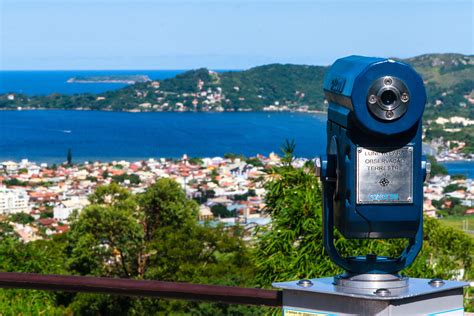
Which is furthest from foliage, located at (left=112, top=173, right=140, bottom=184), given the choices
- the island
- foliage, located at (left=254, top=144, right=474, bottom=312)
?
foliage, located at (left=254, top=144, right=474, bottom=312)

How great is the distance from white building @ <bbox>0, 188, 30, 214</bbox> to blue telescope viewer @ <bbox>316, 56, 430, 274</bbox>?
30.2 metres

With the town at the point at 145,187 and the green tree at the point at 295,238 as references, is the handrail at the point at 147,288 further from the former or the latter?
the town at the point at 145,187

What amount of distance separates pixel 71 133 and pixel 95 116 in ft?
38.6

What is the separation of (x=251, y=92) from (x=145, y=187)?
1723 inches

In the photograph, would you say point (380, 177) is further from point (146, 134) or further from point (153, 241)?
point (146, 134)

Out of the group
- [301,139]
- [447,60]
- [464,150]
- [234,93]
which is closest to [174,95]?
[234,93]

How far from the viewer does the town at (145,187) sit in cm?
2791

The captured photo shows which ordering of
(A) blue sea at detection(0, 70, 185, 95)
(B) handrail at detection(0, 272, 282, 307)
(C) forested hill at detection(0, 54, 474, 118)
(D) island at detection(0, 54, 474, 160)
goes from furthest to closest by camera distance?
1. (A) blue sea at detection(0, 70, 185, 95)
2. (C) forested hill at detection(0, 54, 474, 118)
3. (D) island at detection(0, 54, 474, 160)
4. (B) handrail at detection(0, 272, 282, 307)

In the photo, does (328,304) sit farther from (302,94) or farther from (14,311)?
(302,94)

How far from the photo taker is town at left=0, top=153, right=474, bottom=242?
27.9m

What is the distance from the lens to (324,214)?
6.14 ft

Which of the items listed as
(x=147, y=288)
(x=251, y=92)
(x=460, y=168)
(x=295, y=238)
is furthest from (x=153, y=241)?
(x=251, y=92)

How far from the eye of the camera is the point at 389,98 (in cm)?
176

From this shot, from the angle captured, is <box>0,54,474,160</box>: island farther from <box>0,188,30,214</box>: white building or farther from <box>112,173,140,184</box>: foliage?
<box>0,188,30,214</box>: white building
